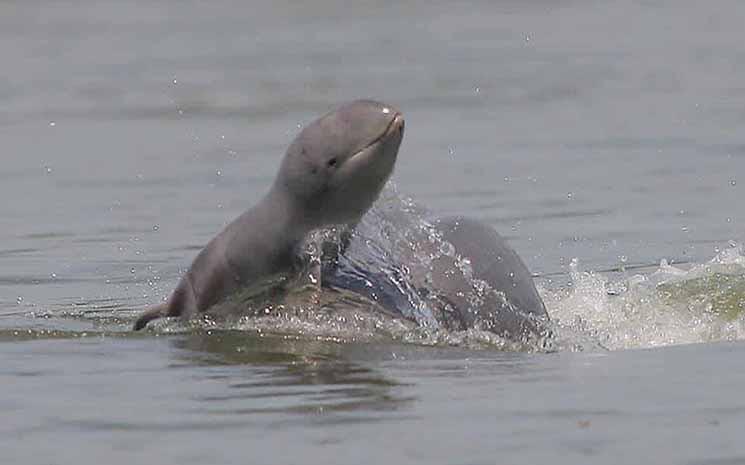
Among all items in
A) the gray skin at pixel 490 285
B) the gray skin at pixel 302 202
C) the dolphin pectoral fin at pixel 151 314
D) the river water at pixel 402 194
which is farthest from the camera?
the dolphin pectoral fin at pixel 151 314

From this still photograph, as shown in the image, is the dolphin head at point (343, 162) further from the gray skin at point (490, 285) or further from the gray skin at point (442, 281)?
the gray skin at point (490, 285)

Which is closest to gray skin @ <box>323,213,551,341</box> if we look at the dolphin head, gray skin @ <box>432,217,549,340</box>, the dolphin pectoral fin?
gray skin @ <box>432,217,549,340</box>

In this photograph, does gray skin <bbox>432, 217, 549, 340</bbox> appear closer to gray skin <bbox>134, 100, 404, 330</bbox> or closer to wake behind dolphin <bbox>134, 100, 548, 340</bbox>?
wake behind dolphin <bbox>134, 100, 548, 340</bbox>

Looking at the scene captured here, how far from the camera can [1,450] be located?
314 inches

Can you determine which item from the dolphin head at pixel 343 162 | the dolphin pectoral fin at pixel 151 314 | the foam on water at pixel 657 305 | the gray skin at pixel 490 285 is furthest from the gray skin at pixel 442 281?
the dolphin pectoral fin at pixel 151 314

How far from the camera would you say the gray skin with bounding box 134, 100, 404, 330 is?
10.0m

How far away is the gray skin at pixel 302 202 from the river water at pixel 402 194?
26 centimetres

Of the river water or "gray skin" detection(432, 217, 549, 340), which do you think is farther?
"gray skin" detection(432, 217, 549, 340)

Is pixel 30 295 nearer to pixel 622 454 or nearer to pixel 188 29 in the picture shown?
pixel 622 454

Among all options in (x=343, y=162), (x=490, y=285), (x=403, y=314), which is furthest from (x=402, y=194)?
(x=343, y=162)

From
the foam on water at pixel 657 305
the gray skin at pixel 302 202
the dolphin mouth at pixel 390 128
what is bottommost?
the foam on water at pixel 657 305

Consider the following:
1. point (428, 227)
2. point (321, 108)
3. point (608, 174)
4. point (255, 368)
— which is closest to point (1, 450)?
point (255, 368)

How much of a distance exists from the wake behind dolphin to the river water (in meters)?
0.27

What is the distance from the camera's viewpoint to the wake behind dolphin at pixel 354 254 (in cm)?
1012
